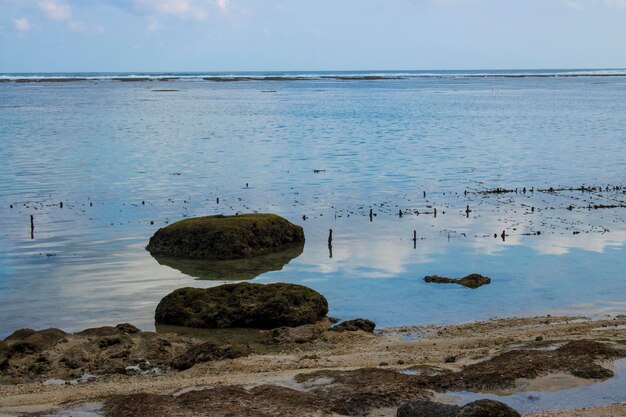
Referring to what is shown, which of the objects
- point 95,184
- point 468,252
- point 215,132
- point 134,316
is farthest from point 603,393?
point 215,132

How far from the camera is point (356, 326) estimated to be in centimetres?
2022

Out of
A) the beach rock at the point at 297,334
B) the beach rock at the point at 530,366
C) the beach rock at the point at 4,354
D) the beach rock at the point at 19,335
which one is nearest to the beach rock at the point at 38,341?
the beach rock at the point at 4,354

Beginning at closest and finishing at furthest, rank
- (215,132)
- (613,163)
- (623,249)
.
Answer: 1. (623,249)
2. (613,163)
3. (215,132)

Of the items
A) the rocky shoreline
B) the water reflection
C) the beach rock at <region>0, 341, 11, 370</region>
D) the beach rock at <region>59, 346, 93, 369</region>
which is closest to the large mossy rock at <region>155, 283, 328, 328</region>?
the rocky shoreline

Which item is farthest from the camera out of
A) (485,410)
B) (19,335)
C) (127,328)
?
(127,328)

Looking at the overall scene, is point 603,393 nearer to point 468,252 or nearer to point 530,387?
point 530,387

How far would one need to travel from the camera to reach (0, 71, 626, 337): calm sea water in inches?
923

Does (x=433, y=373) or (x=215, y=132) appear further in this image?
(x=215, y=132)

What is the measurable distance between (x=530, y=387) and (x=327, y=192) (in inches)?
1066

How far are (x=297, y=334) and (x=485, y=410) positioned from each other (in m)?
8.44

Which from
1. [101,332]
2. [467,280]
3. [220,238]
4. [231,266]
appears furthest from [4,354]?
[467,280]

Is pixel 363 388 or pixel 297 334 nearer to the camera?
pixel 363 388

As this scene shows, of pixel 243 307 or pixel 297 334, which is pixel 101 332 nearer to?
pixel 243 307

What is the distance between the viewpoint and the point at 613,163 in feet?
167
